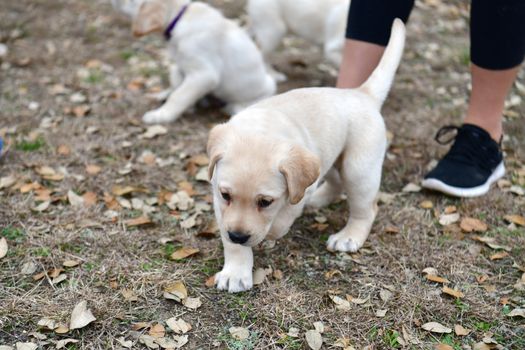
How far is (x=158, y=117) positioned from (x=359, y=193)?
1.86 meters

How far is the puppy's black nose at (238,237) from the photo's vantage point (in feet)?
7.19

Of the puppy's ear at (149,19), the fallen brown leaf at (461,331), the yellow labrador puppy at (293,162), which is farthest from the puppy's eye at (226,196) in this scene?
the puppy's ear at (149,19)

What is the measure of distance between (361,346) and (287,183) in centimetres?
68

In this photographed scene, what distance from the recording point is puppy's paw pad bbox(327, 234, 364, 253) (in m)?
2.77

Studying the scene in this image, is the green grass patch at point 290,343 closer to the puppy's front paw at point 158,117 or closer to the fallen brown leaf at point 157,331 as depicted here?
the fallen brown leaf at point 157,331

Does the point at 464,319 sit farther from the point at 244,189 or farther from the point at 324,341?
the point at 244,189

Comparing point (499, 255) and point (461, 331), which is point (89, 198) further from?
point (499, 255)

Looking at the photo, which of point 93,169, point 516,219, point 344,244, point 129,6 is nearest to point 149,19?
point 129,6

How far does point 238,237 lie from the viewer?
2199 mm

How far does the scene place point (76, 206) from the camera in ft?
10.1

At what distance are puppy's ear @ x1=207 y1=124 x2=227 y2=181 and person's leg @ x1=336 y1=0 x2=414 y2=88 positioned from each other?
122 cm

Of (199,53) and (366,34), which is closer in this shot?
(366,34)

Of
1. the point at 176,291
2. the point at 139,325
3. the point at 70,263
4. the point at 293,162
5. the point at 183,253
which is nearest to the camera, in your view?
the point at 293,162

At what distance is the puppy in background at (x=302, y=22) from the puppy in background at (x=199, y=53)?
563mm
